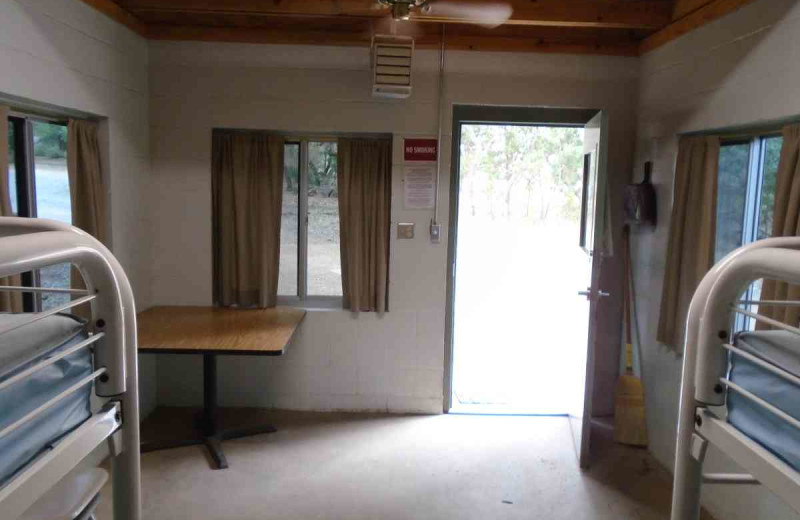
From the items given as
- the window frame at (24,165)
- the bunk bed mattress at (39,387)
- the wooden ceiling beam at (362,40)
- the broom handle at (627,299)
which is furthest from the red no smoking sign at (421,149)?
the bunk bed mattress at (39,387)

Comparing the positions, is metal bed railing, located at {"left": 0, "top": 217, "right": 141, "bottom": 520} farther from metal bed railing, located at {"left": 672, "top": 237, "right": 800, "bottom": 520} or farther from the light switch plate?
the light switch plate

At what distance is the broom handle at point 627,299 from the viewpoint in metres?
3.73

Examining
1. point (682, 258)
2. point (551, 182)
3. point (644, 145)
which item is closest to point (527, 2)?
point (644, 145)

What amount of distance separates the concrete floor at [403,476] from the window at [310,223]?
0.94 m

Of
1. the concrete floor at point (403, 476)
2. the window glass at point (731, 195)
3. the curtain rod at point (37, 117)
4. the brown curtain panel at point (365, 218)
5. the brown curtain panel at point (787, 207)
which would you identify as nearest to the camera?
the brown curtain panel at point (787, 207)

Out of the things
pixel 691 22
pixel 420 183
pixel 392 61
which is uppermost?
pixel 691 22

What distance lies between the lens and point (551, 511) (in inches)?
114

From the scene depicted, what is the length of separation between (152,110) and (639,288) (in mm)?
3404

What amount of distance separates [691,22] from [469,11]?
121 cm

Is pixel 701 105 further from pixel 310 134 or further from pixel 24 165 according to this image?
pixel 24 165

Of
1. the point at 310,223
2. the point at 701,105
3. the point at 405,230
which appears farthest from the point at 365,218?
the point at 701,105

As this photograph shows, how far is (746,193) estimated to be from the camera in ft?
9.62

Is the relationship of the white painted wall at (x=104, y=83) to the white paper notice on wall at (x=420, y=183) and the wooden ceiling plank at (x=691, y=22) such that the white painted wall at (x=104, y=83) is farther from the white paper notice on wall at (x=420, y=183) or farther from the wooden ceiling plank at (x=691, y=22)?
the wooden ceiling plank at (x=691, y=22)

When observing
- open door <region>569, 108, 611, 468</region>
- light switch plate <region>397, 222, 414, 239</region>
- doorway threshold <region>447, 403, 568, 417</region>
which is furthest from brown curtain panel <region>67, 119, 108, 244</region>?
open door <region>569, 108, 611, 468</region>
